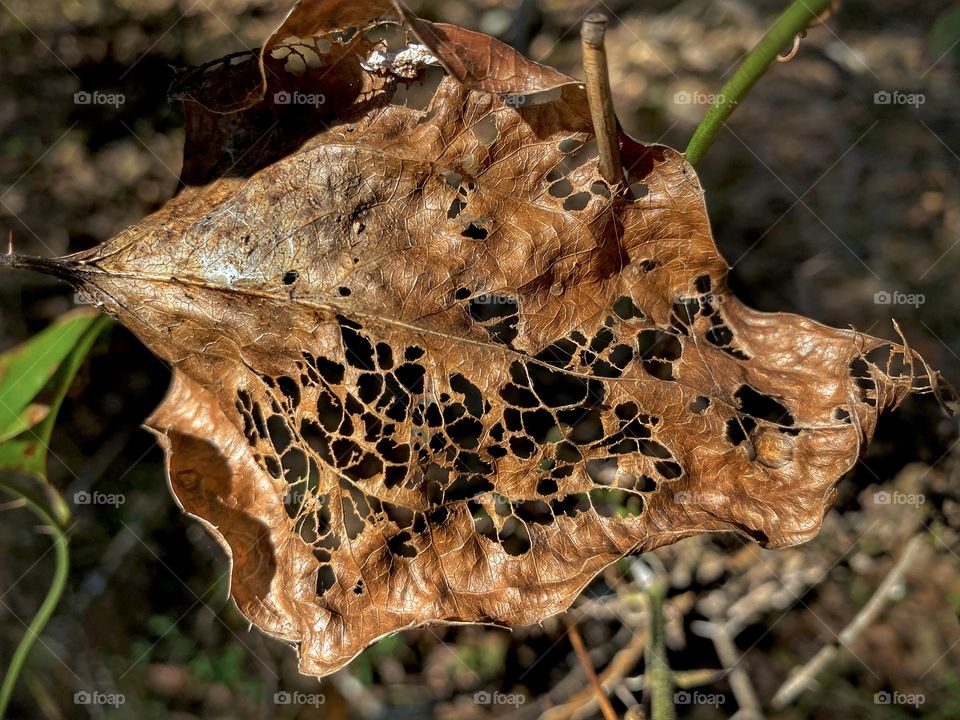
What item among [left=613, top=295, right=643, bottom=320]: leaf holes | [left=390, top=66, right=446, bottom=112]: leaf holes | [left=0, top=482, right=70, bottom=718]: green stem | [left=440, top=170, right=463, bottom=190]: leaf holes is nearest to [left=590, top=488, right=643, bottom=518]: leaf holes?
[left=613, top=295, right=643, bottom=320]: leaf holes

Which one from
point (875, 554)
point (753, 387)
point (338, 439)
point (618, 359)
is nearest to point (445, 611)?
point (338, 439)

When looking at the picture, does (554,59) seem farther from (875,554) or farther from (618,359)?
(875,554)

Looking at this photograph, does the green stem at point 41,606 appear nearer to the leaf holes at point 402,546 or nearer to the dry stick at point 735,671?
the leaf holes at point 402,546

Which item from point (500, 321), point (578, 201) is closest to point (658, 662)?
point (500, 321)

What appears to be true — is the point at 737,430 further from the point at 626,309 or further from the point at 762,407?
the point at 626,309

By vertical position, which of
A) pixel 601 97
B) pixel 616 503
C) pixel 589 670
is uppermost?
pixel 601 97
